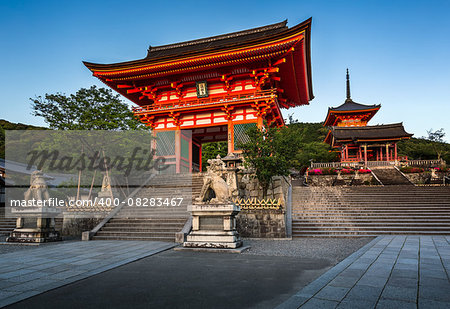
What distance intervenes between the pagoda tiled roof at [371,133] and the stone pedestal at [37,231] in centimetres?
3024

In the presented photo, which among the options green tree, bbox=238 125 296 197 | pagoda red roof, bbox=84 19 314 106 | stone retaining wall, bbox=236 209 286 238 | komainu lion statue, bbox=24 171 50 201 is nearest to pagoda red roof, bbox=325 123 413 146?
pagoda red roof, bbox=84 19 314 106

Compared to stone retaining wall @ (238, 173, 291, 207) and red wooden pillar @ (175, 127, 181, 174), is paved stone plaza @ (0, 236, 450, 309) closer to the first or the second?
stone retaining wall @ (238, 173, 291, 207)

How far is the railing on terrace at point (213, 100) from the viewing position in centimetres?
1873

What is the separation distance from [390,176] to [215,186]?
73.7 ft

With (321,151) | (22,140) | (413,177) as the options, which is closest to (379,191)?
(413,177)

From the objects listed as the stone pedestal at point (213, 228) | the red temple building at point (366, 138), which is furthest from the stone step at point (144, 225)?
the red temple building at point (366, 138)

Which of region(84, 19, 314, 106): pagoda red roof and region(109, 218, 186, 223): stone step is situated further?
region(84, 19, 314, 106): pagoda red roof

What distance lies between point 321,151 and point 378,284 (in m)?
31.8

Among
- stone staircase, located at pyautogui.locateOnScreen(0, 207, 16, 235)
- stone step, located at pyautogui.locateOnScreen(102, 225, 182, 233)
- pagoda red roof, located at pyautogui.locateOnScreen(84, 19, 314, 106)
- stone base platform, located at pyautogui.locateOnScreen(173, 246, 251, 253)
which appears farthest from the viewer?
pagoda red roof, located at pyautogui.locateOnScreen(84, 19, 314, 106)

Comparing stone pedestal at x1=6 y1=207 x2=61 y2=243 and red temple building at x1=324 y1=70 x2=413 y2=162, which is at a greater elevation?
red temple building at x1=324 y1=70 x2=413 y2=162

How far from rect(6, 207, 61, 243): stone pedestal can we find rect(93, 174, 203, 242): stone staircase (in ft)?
5.53

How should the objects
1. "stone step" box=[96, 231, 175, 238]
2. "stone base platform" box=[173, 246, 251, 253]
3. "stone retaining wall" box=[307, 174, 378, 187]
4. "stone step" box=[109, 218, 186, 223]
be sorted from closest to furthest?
"stone base platform" box=[173, 246, 251, 253] < "stone step" box=[96, 231, 175, 238] < "stone step" box=[109, 218, 186, 223] < "stone retaining wall" box=[307, 174, 378, 187]

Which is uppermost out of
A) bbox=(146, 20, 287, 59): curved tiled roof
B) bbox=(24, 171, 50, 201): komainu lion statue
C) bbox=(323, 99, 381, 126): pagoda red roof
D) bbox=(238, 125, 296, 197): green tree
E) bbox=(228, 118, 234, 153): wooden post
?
bbox=(146, 20, 287, 59): curved tiled roof

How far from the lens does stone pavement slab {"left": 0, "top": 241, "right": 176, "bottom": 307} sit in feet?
15.4
